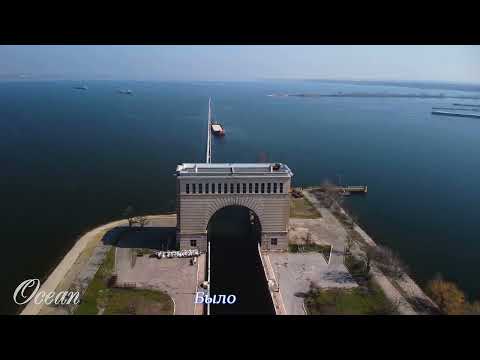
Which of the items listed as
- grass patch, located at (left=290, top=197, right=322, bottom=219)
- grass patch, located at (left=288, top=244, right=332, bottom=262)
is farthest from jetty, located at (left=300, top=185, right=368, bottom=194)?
grass patch, located at (left=288, top=244, right=332, bottom=262)

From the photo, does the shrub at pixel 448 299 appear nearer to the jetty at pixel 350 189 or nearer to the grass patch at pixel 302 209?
the grass patch at pixel 302 209

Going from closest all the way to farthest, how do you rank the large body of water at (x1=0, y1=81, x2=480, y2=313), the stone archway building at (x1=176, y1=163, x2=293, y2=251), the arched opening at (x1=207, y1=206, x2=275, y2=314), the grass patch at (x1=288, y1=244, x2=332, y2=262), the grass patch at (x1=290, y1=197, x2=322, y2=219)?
the arched opening at (x1=207, y1=206, x2=275, y2=314) < the stone archway building at (x1=176, y1=163, x2=293, y2=251) < the grass patch at (x1=288, y1=244, x2=332, y2=262) < the large body of water at (x1=0, y1=81, x2=480, y2=313) < the grass patch at (x1=290, y1=197, x2=322, y2=219)

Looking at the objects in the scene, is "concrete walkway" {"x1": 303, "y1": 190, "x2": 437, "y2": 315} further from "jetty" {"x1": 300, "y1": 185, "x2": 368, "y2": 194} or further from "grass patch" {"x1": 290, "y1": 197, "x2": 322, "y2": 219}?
"jetty" {"x1": 300, "y1": 185, "x2": 368, "y2": 194}

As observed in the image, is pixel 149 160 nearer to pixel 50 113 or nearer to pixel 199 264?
pixel 199 264

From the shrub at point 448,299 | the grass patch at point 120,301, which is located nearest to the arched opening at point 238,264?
the grass patch at point 120,301

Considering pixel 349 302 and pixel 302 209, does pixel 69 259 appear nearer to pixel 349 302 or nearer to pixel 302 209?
pixel 349 302

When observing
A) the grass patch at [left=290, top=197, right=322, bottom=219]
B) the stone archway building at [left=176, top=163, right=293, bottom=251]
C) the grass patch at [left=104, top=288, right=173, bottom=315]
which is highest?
the stone archway building at [left=176, top=163, right=293, bottom=251]

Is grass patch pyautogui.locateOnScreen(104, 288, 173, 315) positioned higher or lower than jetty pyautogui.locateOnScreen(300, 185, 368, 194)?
lower
